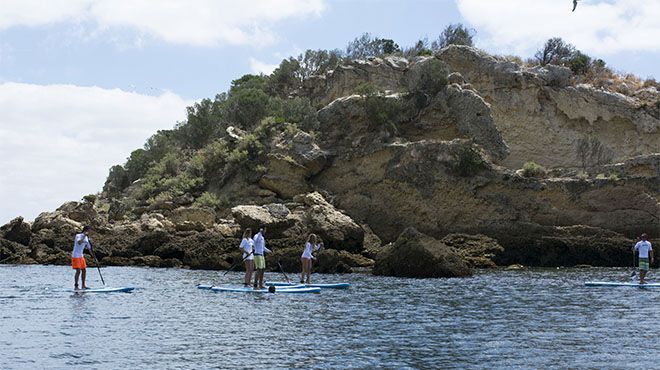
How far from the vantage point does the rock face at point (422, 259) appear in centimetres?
3781

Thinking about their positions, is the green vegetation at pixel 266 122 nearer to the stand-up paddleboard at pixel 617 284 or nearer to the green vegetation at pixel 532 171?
the green vegetation at pixel 532 171

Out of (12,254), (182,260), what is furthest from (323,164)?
(12,254)

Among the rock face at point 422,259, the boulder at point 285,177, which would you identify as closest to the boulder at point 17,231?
the boulder at point 285,177

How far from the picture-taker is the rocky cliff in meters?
48.1

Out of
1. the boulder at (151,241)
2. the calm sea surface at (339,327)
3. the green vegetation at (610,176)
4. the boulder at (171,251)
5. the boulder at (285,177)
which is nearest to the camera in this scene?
the calm sea surface at (339,327)

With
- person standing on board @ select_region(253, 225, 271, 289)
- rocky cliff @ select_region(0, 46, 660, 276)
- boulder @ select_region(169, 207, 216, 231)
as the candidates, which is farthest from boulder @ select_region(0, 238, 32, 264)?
person standing on board @ select_region(253, 225, 271, 289)

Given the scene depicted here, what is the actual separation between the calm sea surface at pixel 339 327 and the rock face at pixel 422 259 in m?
3.16

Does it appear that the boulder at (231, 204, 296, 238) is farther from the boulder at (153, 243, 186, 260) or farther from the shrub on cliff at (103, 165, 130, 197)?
the shrub on cliff at (103, 165, 130, 197)

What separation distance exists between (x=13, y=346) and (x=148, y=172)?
5044 cm

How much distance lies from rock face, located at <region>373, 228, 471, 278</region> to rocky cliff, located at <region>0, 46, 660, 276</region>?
94 mm

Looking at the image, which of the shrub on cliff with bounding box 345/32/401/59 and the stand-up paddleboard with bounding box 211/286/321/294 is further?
the shrub on cliff with bounding box 345/32/401/59

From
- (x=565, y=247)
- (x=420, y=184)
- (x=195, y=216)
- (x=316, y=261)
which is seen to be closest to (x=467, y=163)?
(x=420, y=184)

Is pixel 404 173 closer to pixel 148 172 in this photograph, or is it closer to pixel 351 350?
pixel 148 172

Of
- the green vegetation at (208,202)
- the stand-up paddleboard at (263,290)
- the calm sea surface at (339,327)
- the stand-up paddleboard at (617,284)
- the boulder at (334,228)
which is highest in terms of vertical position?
the green vegetation at (208,202)
